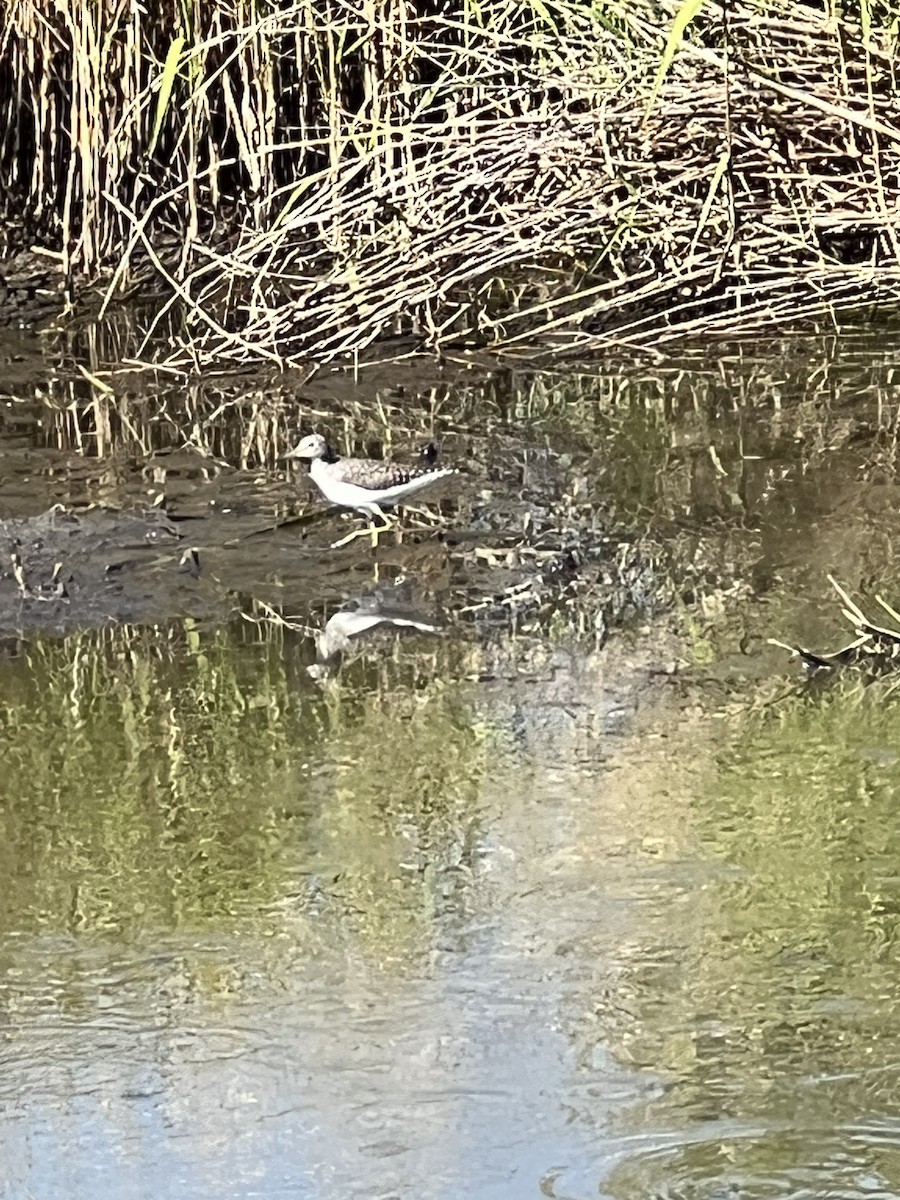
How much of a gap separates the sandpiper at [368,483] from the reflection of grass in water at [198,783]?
80cm

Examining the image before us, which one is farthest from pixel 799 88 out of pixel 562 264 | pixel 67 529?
pixel 67 529

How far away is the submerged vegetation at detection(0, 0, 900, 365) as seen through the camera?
6402 mm

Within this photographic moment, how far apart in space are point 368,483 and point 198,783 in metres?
1.63

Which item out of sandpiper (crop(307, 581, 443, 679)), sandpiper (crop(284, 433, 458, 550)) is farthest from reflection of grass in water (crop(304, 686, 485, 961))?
sandpiper (crop(284, 433, 458, 550))

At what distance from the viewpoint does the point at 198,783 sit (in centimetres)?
363

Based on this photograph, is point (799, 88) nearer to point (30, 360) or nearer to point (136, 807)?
point (30, 360)

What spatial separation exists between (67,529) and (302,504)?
2.11 feet

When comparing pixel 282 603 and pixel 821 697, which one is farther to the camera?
pixel 282 603

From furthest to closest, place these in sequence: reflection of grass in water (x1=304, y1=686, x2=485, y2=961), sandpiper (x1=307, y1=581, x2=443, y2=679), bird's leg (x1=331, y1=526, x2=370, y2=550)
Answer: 1. bird's leg (x1=331, y1=526, x2=370, y2=550)
2. sandpiper (x1=307, y1=581, x2=443, y2=679)
3. reflection of grass in water (x1=304, y1=686, x2=485, y2=961)

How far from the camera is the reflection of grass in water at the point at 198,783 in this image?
3.21 m

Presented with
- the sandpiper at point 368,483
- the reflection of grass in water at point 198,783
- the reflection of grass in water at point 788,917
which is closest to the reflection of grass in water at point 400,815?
the reflection of grass in water at point 198,783

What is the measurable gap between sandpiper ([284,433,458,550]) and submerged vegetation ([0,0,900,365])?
1.43 m

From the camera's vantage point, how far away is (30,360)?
7.09 m

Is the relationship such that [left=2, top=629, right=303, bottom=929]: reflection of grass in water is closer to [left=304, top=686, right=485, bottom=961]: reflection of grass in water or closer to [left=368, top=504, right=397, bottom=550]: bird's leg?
[left=304, top=686, right=485, bottom=961]: reflection of grass in water
